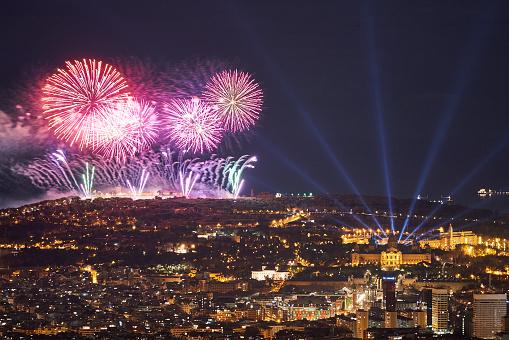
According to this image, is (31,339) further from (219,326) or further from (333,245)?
(333,245)

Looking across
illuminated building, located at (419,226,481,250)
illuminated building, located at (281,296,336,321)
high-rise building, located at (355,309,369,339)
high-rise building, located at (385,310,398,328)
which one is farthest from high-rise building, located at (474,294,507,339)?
illuminated building, located at (419,226,481,250)

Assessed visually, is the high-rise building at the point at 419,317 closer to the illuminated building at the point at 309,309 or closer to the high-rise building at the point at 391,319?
the high-rise building at the point at 391,319

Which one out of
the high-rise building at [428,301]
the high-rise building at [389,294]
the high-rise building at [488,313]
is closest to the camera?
the high-rise building at [488,313]

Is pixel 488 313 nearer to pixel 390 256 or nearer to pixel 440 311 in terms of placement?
pixel 440 311

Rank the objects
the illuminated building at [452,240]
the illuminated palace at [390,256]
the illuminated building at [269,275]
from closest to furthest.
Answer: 1. the illuminated building at [269,275]
2. the illuminated palace at [390,256]
3. the illuminated building at [452,240]

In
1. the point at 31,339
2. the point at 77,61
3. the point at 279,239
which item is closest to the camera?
the point at 31,339

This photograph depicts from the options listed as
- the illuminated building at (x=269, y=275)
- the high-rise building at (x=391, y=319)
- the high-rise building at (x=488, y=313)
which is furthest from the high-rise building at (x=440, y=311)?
the illuminated building at (x=269, y=275)

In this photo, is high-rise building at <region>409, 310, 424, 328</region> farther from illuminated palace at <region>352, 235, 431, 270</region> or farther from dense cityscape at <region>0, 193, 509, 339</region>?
illuminated palace at <region>352, 235, 431, 270</region>

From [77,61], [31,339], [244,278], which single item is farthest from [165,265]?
[31,339]
